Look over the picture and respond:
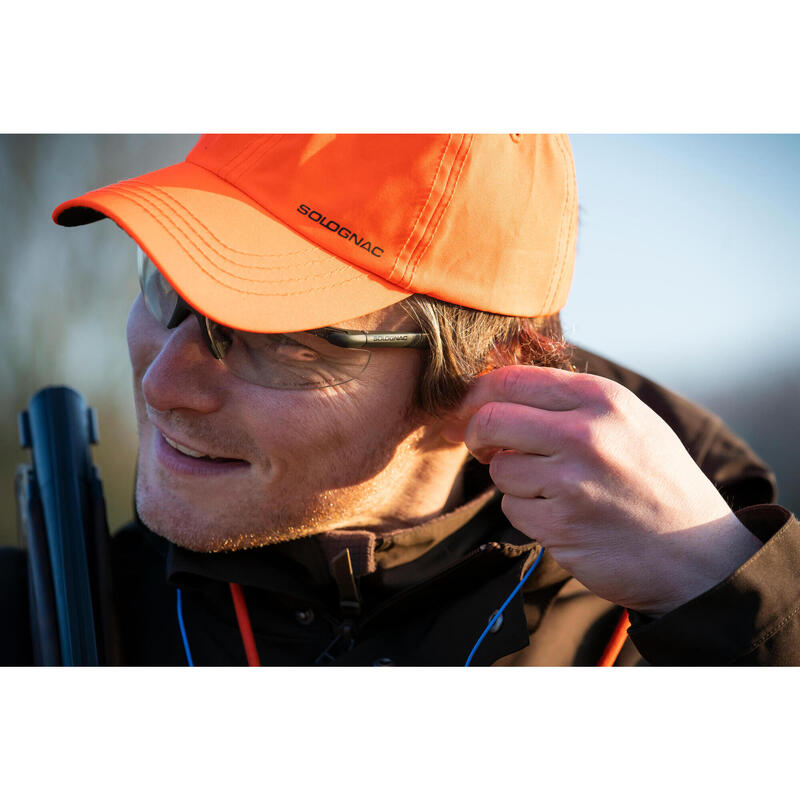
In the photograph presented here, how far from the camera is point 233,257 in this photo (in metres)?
1.61

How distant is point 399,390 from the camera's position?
187 centimetres

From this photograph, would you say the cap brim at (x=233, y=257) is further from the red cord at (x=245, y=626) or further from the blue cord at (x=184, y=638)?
the blue cord at (x=184, y=638)

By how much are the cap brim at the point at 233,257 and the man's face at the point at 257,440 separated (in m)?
0.10

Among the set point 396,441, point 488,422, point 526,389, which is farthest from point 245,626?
point 526,389

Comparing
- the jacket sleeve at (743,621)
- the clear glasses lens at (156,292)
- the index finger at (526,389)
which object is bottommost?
the jacket sleeve at (743,621)

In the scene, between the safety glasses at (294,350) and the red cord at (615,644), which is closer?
the safety glasses at (294,350)

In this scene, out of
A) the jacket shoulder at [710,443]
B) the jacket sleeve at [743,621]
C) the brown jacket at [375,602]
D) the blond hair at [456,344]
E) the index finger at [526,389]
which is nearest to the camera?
the jacket sleeve at [743,621]

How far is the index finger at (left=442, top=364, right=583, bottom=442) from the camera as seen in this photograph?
1.67 meters

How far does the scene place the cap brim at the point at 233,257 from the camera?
154 centimetres

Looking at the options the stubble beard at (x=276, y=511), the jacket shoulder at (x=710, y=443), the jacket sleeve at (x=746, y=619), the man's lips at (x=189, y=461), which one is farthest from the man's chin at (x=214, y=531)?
the jacket shoulder at (x=710, y=443)

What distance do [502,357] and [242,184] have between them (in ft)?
2.79

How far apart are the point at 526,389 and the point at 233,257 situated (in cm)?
75

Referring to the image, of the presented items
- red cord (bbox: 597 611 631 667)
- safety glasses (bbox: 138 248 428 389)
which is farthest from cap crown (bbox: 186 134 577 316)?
red cord (bbox: 597 611 631 667)

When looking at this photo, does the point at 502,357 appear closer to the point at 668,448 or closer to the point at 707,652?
the point at 668,448
